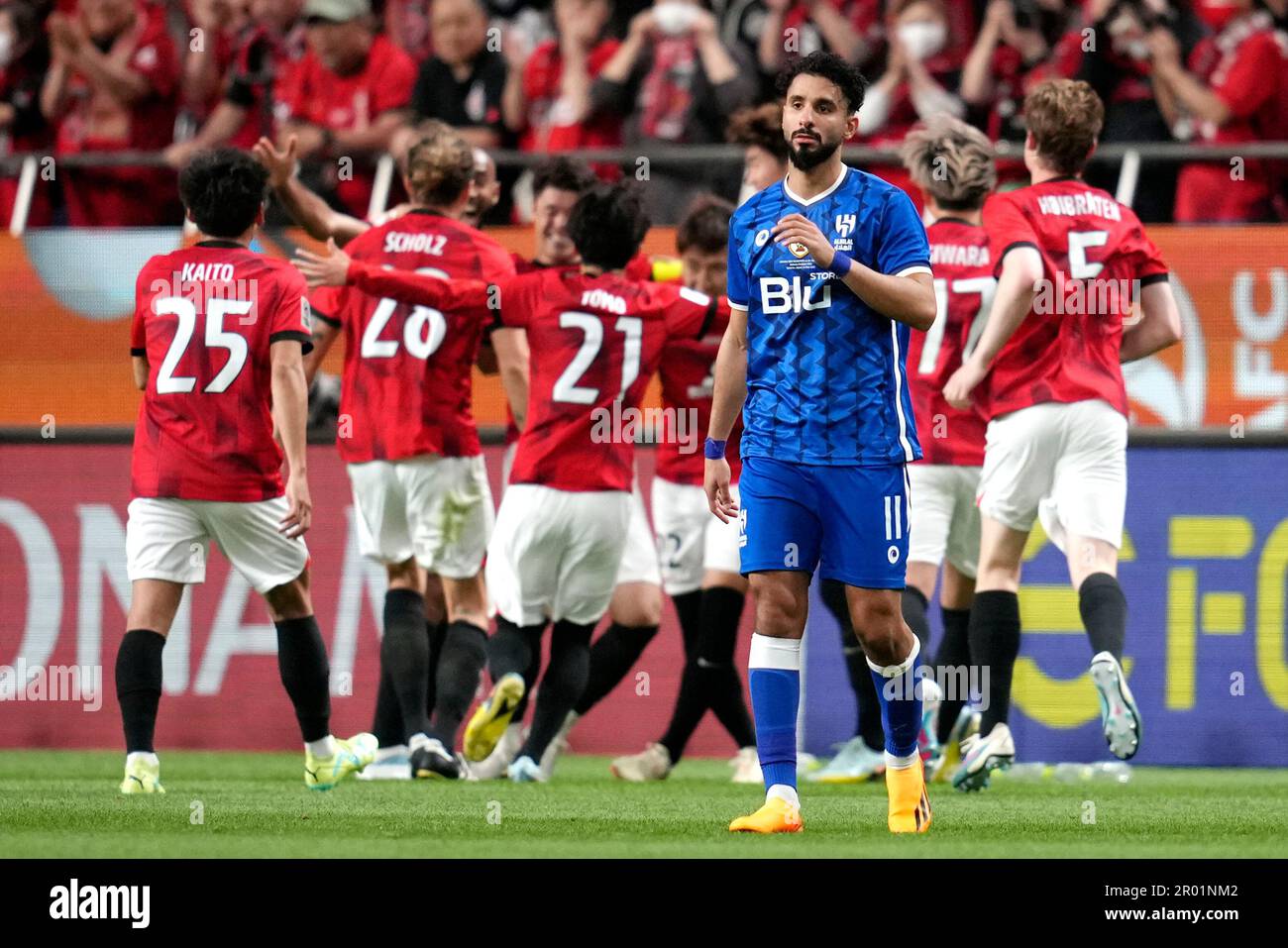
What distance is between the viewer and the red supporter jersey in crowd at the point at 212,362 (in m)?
7.21

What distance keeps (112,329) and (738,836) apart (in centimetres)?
613

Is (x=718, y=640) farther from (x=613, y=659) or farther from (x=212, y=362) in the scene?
(x=212, y=362)

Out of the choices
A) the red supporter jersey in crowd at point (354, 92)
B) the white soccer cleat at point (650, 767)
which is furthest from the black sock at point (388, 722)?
the red supporter jersey in crowd at point (354, 92)

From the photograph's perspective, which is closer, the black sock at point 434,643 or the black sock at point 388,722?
the black sock at point 388,722

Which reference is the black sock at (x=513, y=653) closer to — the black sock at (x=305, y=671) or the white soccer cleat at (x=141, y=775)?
the black sock at (x=305, y=671)

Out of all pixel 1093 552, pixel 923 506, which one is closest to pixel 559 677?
pixel 923 506

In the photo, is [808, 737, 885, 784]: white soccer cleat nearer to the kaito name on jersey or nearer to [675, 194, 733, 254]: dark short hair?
[675, 194, 733, 254]: dark short hair

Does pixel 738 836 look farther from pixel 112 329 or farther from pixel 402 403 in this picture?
pixel 112 329

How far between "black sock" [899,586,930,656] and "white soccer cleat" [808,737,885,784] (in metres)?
0.54

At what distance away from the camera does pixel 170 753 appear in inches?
392

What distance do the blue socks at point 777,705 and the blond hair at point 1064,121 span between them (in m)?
2.70

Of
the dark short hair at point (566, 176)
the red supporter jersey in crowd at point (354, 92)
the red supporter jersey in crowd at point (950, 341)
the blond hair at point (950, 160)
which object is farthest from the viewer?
the red supporter jersey in crowd at point (354, 92)

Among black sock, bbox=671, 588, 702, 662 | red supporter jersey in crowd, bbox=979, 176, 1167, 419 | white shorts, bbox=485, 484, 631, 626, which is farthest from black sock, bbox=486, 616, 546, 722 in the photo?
red supporter jersey in crowd, bbox=979, 176, 1167, 419

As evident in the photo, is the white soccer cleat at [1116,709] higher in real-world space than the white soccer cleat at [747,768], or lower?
higher
